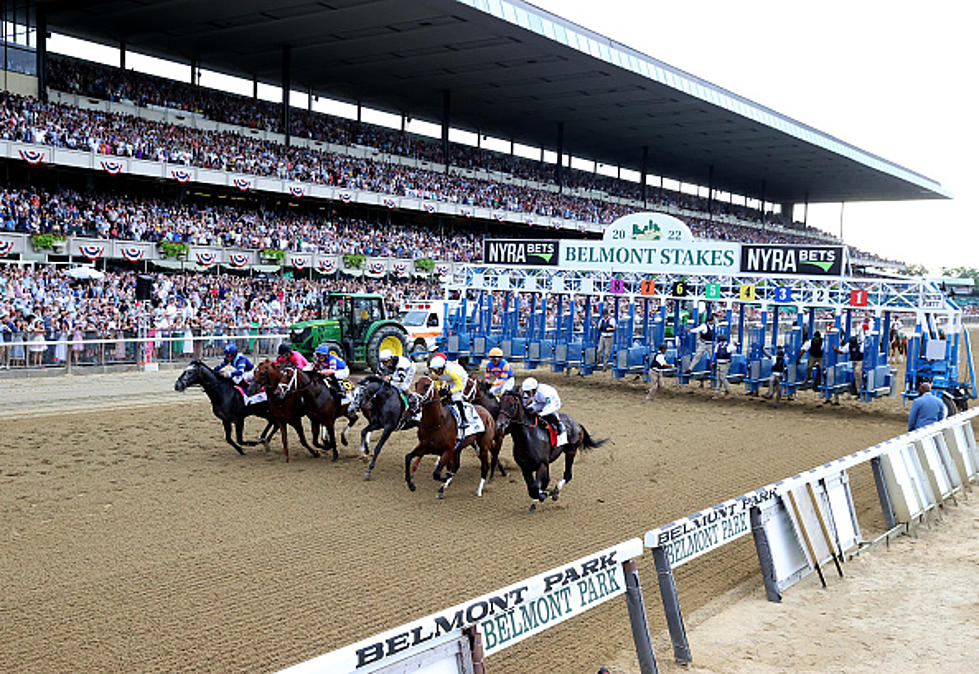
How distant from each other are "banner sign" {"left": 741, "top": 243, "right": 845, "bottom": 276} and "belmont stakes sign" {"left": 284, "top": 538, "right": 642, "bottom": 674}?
46.1 ft

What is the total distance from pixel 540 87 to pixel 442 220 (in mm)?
8031

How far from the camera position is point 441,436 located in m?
9.52

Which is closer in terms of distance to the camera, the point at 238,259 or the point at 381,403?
the point at 381,403

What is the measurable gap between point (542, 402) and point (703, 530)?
3460 millimetres

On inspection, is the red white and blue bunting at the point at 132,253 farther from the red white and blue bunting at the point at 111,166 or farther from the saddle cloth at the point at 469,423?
the saddle cloth at the point at 469,423

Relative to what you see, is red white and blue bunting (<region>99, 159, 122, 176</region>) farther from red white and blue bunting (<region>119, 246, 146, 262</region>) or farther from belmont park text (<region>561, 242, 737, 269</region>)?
belmont park text (<region>561, 242, 737, 269</region>)

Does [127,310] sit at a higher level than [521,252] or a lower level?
lower

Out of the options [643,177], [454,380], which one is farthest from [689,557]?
[643,177]

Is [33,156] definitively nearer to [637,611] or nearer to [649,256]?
[649,256]

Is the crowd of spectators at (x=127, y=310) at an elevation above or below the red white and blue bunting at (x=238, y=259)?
below

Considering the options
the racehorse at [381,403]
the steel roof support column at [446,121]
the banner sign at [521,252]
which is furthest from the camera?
the steel roof support column at [446,121]

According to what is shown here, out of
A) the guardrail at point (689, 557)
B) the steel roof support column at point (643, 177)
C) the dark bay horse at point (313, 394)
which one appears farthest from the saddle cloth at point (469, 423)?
the steel roof support column at point (643, 177)

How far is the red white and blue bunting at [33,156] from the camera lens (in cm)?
2677

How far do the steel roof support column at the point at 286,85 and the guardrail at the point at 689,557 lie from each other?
32476mm
